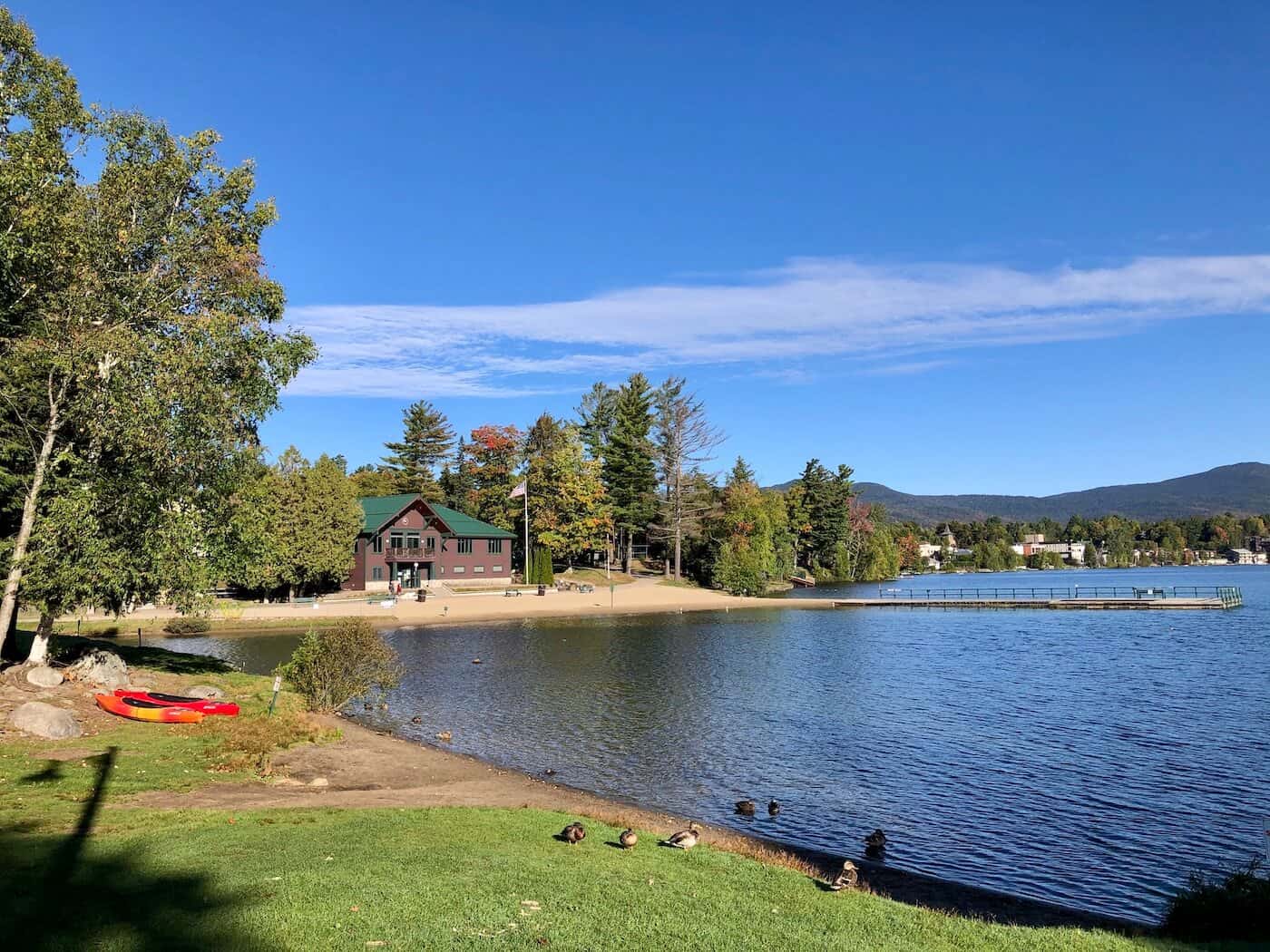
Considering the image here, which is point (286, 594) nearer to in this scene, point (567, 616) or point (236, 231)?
point (567, 616)

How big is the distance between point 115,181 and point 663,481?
75.0 meters

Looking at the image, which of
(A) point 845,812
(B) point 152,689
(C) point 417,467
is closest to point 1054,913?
(A) point 845,812

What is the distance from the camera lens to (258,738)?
18609 mm

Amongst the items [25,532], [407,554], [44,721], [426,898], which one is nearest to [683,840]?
[426,898]

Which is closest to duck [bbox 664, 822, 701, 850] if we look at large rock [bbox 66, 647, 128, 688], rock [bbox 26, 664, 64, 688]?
rock [bbox 26, 664, 64, 688]

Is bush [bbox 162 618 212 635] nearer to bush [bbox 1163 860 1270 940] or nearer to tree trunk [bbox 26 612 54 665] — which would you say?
tree trunk [bbox 26 612 54 665]

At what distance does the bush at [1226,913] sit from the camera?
10133 millimetres

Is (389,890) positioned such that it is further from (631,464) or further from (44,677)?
(631,464)

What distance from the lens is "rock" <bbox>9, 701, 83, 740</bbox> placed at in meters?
16.9

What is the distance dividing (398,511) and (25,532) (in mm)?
50567

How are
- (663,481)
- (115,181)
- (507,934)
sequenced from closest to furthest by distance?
(507,934), (115,181), (663,481)

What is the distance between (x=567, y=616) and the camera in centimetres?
6116

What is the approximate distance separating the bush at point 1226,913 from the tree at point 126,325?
20.8m

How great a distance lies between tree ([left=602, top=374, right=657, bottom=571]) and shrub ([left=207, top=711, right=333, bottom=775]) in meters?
67.2
